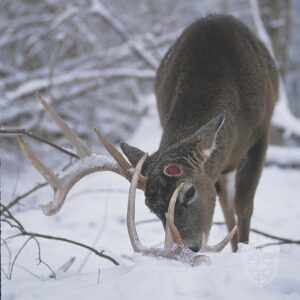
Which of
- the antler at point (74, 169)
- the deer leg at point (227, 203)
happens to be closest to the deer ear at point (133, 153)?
the antler at point (74, 169)

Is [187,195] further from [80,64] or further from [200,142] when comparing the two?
[80,64]

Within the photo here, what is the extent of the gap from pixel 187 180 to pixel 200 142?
26cm

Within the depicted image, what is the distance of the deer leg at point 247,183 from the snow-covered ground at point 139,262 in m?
0.42

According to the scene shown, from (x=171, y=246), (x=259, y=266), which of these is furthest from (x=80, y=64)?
(x=259, y=266)

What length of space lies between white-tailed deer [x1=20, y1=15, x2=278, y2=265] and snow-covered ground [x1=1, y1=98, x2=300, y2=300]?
154 millimetres

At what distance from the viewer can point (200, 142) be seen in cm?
326

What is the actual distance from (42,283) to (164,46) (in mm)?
7966

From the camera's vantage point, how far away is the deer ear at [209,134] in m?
3.16

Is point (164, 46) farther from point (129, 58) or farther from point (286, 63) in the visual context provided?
point (286, 63)

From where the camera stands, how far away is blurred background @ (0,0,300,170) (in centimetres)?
800

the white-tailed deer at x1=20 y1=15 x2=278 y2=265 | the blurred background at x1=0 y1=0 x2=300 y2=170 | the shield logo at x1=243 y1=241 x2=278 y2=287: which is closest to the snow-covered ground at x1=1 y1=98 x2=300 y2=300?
the shield logo at x1=243 y1=241 x2=278 y2=287

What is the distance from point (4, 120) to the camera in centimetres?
798

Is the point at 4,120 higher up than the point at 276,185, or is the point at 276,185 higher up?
the point at 4,120

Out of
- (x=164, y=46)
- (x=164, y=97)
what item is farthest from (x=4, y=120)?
(x=164, y=97)
